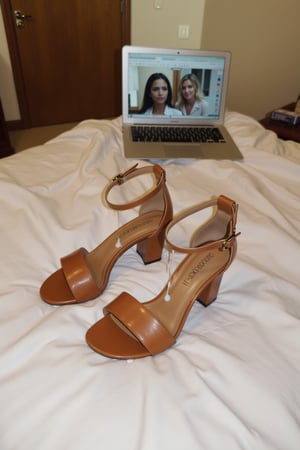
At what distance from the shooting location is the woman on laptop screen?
1.26 metres

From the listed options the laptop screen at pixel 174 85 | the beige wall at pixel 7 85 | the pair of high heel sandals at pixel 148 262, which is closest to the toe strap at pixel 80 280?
the pair of high heel sandals at pixel 148 262

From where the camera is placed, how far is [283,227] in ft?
2.85

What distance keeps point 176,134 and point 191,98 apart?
17 centimetres

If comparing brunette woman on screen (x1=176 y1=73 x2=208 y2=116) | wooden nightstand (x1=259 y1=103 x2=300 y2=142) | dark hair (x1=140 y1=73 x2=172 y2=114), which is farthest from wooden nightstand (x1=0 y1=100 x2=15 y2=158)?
wooden nightstand (x1=259 y1=103 x2=300 y2=142)

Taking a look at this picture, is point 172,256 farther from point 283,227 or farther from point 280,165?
point 280,165

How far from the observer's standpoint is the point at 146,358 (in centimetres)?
57

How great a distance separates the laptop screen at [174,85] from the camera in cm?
123

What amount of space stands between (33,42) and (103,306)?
2.65 meters

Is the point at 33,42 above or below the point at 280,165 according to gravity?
above

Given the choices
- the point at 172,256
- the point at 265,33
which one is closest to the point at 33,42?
the point at 265,33

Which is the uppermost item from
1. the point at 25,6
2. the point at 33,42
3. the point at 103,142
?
the point at 25,6

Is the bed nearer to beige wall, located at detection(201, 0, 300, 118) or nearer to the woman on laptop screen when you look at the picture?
the woman on laptop screen

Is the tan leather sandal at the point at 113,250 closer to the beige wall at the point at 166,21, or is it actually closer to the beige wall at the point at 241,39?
the beige wall at the point at 241,39

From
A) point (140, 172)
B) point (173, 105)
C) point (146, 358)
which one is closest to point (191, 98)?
point (173, 105)
